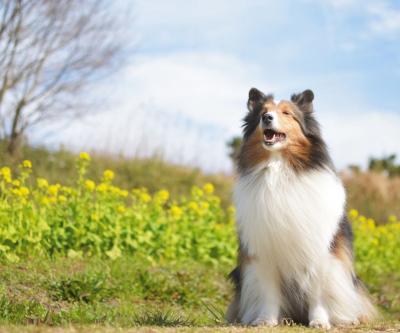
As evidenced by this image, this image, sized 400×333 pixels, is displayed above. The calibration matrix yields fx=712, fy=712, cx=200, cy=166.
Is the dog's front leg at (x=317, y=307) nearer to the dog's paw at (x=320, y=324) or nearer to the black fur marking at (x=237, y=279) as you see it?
the dog's paw at (x=320, y=324)

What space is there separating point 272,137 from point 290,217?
2.09 feet

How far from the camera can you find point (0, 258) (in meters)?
7.82

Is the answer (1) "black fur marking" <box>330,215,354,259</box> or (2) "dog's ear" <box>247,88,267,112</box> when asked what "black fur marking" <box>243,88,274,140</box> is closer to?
(2) "dog's ear" <box>247,88,267,112</box>

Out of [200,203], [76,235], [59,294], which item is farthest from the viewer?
[200,203]

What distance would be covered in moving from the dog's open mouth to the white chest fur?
0.16 metres

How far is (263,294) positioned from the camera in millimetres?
5566

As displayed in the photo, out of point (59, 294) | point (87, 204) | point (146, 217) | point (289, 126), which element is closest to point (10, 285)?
point (59, 294)

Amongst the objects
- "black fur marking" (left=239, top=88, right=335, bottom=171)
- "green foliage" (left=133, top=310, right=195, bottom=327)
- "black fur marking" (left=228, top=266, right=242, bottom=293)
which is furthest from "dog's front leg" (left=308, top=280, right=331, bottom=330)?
"green foliage" (left=133, top=310, right=195, bottom=327)

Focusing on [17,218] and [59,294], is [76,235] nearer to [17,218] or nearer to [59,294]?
[17,218]

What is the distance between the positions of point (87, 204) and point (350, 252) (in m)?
4.05

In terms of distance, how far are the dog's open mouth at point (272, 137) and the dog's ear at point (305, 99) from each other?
43 cm

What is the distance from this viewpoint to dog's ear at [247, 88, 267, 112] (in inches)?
229

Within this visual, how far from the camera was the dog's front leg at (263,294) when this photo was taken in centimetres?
555

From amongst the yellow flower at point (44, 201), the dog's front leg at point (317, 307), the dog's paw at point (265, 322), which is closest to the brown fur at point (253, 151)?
the dog's front leg at point (317, 307)
